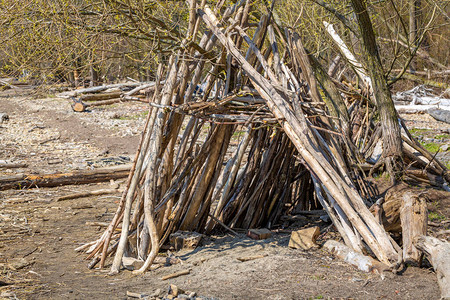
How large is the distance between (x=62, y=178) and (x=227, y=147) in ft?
15.3

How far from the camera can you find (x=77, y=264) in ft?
16.8

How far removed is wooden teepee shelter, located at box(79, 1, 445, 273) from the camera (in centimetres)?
470

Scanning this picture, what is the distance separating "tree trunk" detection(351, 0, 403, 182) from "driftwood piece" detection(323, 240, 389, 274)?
183 centimetres

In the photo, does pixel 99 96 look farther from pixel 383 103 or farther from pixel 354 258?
pixel 354 258

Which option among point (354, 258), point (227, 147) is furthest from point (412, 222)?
point (227, 147)

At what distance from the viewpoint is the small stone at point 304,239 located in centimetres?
484

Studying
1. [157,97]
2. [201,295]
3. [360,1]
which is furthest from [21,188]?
[360,1]

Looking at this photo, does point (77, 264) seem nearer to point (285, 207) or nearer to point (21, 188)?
point (285, 207)

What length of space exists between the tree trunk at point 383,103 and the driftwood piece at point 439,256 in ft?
6.80

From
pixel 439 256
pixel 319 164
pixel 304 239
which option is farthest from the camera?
pixel 304 239

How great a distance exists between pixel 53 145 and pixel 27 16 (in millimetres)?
6234

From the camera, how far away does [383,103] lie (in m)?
6.43

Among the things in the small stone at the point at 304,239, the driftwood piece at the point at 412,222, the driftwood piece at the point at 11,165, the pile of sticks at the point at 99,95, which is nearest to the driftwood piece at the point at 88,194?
the driftwood piece at the point at 11,165

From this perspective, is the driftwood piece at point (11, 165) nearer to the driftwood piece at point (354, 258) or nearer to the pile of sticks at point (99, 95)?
the driftwood piece at point (354, 258)
